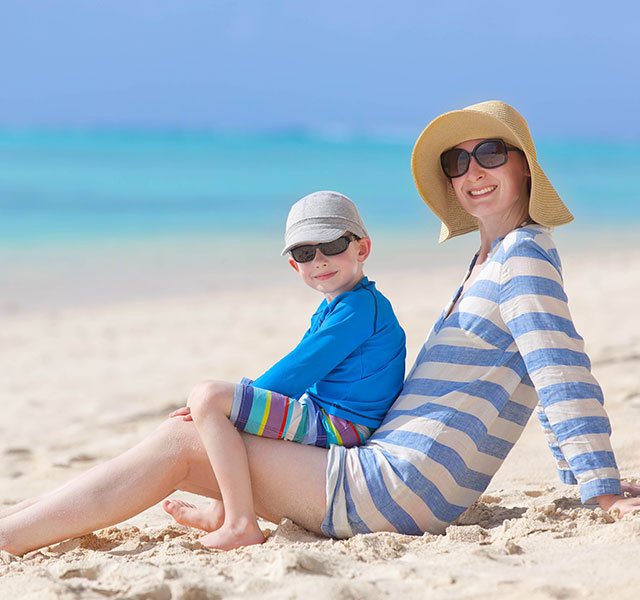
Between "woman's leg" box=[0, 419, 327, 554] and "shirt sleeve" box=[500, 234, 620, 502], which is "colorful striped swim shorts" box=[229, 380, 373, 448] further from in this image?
"shirt sleeve" box=[500, 234, 620, 502]

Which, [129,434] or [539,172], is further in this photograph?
[129,434]

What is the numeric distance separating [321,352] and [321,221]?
440 mm

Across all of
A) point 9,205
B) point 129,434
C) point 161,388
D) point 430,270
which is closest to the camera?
point 129,434

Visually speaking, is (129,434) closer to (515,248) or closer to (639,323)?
(515,248)

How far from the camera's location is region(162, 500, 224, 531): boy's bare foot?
126 inches

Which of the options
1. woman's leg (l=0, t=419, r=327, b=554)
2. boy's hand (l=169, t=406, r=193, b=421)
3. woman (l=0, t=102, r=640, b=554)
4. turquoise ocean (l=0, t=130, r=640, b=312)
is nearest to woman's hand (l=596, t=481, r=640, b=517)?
woman (l=0, t=102, r=640, b=554)

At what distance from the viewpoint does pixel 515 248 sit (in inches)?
121

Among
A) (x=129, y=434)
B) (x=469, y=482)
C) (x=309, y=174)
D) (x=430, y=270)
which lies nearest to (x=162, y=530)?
(x=469, y=482)

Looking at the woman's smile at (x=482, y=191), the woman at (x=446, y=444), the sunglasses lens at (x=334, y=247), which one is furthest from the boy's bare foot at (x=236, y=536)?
the woman's smile at (x=482, y=191)

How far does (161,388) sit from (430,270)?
6313mm

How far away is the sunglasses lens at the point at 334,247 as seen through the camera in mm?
3188

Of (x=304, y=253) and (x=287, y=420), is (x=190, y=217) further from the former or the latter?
(x=287, y=420)

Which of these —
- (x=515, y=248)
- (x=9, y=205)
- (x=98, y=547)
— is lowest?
(x=98, y=547)

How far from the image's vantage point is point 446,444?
304cm
